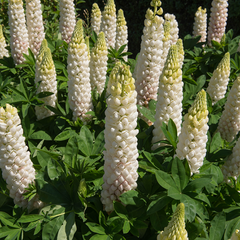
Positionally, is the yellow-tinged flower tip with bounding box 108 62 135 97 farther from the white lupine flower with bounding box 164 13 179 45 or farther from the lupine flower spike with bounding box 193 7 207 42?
the lupine flower spike with bounding box 193 7 207 42

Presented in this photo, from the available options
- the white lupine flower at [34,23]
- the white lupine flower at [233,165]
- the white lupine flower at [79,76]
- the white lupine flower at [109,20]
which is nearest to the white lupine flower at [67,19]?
the white lupine flower at [34,23]

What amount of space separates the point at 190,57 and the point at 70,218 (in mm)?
2478

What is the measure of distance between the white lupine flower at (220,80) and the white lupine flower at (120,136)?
1.34 meters

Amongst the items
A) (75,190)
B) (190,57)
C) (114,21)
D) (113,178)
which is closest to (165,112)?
(113,178)

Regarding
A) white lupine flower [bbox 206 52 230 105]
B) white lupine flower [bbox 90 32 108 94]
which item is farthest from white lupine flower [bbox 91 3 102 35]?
white lupine flower [bbox 206 52 230 105]

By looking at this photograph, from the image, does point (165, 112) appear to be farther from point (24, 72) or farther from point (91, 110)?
point (24, 72)

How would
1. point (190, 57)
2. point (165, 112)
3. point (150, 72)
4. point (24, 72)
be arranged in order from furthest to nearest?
point (190, 57) < point (24, 72) < point (150, 72) < point (165, 112)

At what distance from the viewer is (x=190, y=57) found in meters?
3.35

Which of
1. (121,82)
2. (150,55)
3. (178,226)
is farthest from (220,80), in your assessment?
(178,226)

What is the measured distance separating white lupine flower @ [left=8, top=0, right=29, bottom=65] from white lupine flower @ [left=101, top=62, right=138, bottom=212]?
1.73 meters

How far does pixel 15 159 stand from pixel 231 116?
162cm

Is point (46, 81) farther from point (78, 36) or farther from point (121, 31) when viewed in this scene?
point (121, 31)

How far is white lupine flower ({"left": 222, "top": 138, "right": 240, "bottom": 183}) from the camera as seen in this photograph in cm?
183

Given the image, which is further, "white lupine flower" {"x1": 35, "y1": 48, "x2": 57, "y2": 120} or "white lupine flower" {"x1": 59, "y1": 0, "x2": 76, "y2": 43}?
"white lupine flower" {"x1": 59, "y1": 0, "x2": 76, "y2": 43}
